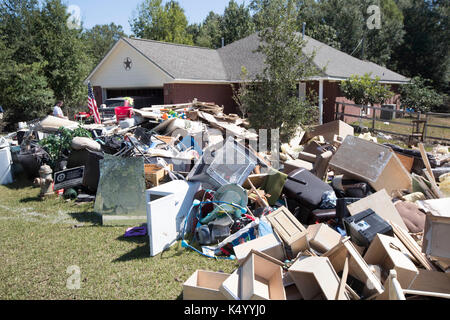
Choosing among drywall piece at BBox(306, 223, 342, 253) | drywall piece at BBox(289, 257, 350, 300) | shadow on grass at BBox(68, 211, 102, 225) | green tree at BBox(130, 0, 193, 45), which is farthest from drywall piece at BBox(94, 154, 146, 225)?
green tree at BBox(130, 0, 193, 45)

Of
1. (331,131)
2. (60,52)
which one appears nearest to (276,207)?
(331,131)

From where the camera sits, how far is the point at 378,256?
3.90 m

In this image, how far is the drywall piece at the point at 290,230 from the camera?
429cm

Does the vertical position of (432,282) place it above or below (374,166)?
below

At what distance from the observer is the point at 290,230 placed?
15.4 ft

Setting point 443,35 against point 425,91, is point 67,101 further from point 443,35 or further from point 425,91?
point 443,35

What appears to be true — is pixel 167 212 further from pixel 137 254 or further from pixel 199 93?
pixel 199 93

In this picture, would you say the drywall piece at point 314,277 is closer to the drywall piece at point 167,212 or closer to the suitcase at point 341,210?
the suitcase at point 341,210

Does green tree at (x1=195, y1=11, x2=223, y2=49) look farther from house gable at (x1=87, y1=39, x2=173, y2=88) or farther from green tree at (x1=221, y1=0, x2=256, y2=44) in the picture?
house gable at (x1=87, y1=39, x2=173, y2=88)

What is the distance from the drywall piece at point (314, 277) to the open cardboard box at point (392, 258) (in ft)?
2.79

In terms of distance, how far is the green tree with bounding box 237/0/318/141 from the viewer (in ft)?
25.8

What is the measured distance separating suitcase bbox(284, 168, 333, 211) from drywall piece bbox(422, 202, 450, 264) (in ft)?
5.75

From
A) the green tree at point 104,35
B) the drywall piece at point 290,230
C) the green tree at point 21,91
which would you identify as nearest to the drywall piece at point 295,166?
the drywall piece at point 290,230

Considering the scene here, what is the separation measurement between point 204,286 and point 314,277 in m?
1.20
